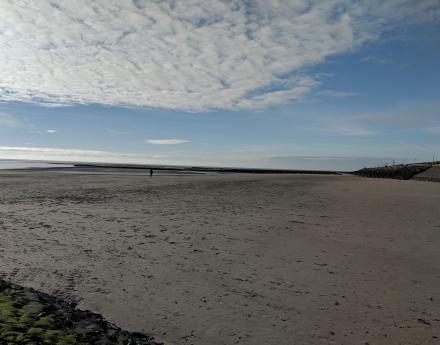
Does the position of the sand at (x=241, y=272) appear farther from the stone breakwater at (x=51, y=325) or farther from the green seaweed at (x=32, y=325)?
the green seaweed at (x=32, y=325)

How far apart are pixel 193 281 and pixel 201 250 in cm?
263

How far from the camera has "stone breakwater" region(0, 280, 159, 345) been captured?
4.94 meters

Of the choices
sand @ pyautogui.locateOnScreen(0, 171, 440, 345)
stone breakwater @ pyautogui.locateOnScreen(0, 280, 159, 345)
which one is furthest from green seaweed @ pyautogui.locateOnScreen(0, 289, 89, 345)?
sand @ pyautogui.locateOnScreen(0, 171, 440, 345)

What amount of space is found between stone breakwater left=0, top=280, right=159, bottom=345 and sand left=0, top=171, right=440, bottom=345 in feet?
1.21

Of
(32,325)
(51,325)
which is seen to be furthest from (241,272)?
(32,325)

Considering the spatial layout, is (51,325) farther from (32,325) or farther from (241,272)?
(241,272)

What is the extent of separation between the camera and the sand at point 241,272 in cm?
609

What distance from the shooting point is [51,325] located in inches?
215

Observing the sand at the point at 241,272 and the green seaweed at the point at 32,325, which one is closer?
the green seaweed at the point at 32,325

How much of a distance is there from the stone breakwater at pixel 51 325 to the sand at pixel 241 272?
368mm

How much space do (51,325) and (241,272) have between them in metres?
4.59

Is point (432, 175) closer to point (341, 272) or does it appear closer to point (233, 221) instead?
point (233, 221)

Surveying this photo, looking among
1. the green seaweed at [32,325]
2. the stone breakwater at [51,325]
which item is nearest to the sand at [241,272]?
the stone breakwater at [51,325]

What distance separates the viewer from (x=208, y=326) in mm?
6066
